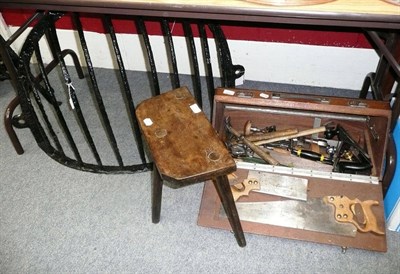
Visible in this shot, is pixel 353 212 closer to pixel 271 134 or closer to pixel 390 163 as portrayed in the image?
pixel 390 163

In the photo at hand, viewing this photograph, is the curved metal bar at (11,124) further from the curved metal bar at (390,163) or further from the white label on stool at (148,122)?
the curved metal bar at (390,163)

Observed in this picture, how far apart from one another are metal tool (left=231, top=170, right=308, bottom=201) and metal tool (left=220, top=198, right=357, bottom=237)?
0.11 feet

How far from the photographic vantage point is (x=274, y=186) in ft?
4.47

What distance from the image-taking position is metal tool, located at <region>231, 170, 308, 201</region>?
1.34m

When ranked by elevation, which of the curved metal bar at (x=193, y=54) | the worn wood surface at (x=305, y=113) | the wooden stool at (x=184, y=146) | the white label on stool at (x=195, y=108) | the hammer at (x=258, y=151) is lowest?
the hammer at (x=258, y=151)

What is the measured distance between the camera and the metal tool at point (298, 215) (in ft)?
4.15

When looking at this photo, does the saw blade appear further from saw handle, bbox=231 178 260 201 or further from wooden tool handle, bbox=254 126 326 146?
wooden tool handle, bbox=254 126 326 146

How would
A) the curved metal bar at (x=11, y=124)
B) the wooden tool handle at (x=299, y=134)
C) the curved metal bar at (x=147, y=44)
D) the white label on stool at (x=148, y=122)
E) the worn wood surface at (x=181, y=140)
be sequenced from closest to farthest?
the worn wood surface at (x=181, y=140), the white label on stool at (x=148, y=122), the curved metal bar at (x=147, y=44), the wooden tool handle at (x=299, y=134), the curved metal bar at (x=11, y=124)

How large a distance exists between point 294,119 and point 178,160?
76 centimetres

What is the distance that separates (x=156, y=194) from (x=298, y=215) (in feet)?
1.89

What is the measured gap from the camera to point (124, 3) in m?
0.92

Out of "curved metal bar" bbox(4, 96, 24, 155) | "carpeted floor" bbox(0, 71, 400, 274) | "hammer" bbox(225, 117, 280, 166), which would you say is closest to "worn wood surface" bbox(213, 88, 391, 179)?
"hammer" bbox(225, 117, 280, 166)

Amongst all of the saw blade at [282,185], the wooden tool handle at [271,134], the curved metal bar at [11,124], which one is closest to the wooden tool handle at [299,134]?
the wooden tool handle at [271,134]

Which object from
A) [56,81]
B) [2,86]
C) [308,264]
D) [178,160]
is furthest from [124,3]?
[2,86]
